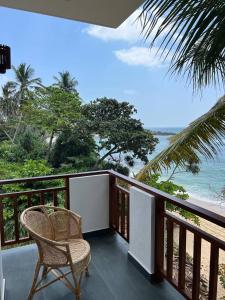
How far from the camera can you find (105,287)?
2.42 meters

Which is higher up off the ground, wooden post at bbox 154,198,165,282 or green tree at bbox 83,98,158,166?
green tree at bbox 83,98,158,166

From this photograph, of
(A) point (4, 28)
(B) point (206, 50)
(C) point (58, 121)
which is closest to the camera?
(B) point (206, 50)

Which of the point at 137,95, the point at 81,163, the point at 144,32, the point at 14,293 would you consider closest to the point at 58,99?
the point at 81,163

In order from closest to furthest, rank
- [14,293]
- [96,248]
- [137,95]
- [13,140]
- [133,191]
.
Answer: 1. [14,293]
2. [133,191]
3. [96,248]
4. [13,140]
5. [137,95]

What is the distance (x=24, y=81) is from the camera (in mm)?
15047

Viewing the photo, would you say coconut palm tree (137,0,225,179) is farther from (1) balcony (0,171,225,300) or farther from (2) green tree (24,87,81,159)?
(2) green tree (24,87,81,159)

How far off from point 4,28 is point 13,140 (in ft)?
31.4

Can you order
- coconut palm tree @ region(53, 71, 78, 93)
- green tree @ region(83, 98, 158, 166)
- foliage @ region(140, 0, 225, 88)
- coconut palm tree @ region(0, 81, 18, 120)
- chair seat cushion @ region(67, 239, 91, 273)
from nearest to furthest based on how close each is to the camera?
foliage @ region(140, 0, 225, 88)
chair seat cushion @ region(67, 239, 91, 273)
green tree @ region(83, 98, 158, 166)
coconut palm tree @ region(0, 81, 18, 120)
coconut palm tree @ region(53, 71, 78, 93)

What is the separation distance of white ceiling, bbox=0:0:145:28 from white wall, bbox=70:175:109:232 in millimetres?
1889

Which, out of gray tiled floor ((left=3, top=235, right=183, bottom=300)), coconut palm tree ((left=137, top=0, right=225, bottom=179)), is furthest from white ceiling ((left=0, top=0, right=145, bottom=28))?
gray tiled floor ((left=3, top=235, right=183, bottom=300))

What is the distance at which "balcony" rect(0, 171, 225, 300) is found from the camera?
6.77 feet

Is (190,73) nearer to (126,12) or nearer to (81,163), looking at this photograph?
(126,12)

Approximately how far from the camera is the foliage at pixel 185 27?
100cm

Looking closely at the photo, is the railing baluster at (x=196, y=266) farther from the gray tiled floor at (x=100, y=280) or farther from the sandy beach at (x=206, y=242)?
the sandy beach at (x=206, y=242)
